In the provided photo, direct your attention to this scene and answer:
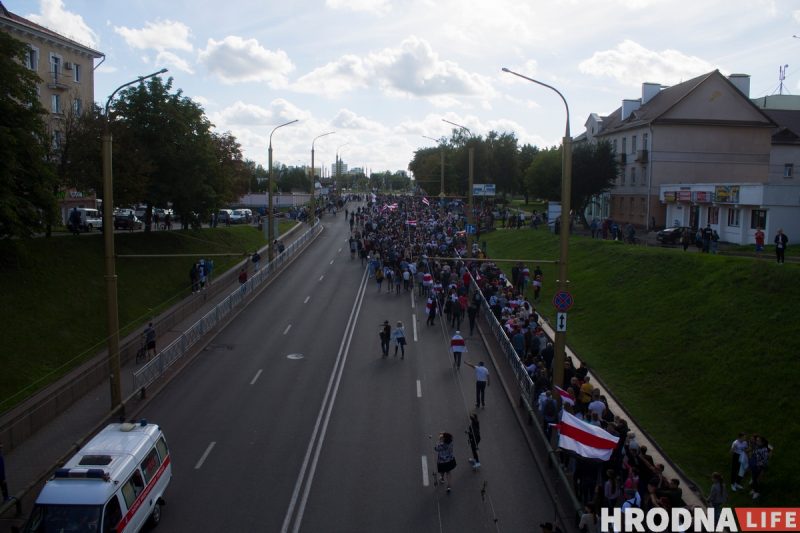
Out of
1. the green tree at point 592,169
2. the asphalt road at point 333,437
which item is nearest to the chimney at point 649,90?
the green tree at point 592,169

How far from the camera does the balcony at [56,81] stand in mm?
52594

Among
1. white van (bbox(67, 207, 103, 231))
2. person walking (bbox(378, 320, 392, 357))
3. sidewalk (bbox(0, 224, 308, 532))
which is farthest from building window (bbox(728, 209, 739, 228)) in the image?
white van (bbox(67, 207, 103, 231))

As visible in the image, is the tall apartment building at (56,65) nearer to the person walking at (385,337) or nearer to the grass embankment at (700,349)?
the person walking at (385,337)

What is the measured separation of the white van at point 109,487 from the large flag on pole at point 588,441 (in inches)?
320

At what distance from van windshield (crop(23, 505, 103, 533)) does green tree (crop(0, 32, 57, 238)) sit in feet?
56.8

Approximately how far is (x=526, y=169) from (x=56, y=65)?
5336 cm

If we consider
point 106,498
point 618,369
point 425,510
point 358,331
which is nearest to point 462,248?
point 358,331

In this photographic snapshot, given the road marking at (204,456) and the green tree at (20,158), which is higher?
the green tree at (20,158)

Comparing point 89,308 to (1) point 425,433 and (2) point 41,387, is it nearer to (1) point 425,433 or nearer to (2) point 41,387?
(2) point 41,387

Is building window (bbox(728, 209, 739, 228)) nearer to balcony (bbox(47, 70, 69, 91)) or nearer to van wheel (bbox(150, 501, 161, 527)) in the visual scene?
van wheel (bbox(150, 501, 161, 527))

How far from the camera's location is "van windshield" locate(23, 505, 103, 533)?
11.2 meters

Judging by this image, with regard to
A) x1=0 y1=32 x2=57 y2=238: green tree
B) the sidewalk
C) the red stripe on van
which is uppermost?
x1=0 y1=32 x2=57 y2=238: green tree

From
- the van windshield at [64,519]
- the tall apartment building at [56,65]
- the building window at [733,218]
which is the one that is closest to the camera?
the van windshield at [64,519]

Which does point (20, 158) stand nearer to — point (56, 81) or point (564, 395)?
point (564, 395)
